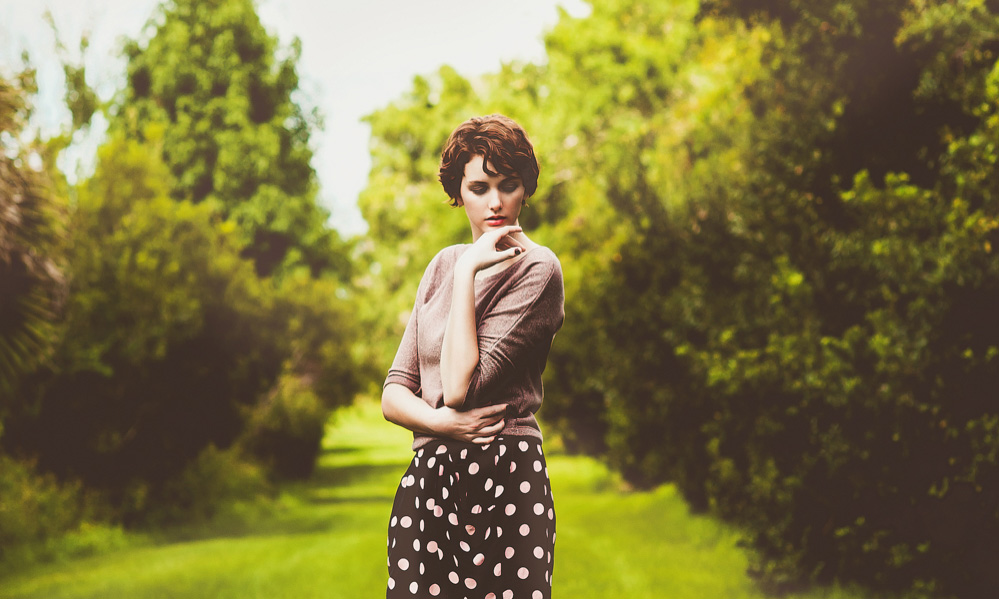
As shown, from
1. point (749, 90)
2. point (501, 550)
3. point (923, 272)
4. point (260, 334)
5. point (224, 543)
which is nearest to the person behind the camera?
point (501, 550)

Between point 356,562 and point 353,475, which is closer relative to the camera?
point 356,562

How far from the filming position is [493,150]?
2811 mm

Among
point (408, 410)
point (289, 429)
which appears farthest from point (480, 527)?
point (289, 429)

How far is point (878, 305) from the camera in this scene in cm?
825

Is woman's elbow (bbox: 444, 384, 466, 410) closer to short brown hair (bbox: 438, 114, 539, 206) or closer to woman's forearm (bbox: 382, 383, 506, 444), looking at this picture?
woman's forearm (bbox: 382, 383, 506, 444)

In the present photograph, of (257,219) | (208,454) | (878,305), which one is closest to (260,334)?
(208,454)

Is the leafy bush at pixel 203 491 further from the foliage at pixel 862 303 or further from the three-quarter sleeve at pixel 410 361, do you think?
the three-quarter sleeve at pixel 410 361

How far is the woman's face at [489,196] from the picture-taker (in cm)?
283

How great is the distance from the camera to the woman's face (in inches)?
111

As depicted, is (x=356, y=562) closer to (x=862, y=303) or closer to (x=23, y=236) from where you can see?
(x=23, y=236)

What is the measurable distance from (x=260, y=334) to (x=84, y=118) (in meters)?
6.30

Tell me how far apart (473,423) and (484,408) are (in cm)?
5

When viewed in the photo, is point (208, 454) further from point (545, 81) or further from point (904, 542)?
point (545, 81)

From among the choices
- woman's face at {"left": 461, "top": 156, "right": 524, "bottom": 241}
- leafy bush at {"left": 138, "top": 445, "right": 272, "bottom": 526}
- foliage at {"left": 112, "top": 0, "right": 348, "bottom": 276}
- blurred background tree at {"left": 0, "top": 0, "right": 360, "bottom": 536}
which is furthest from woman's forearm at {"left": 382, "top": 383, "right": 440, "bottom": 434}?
foliage at {"left": 112, "top": 0, "right": 348, "bottom": 276}
